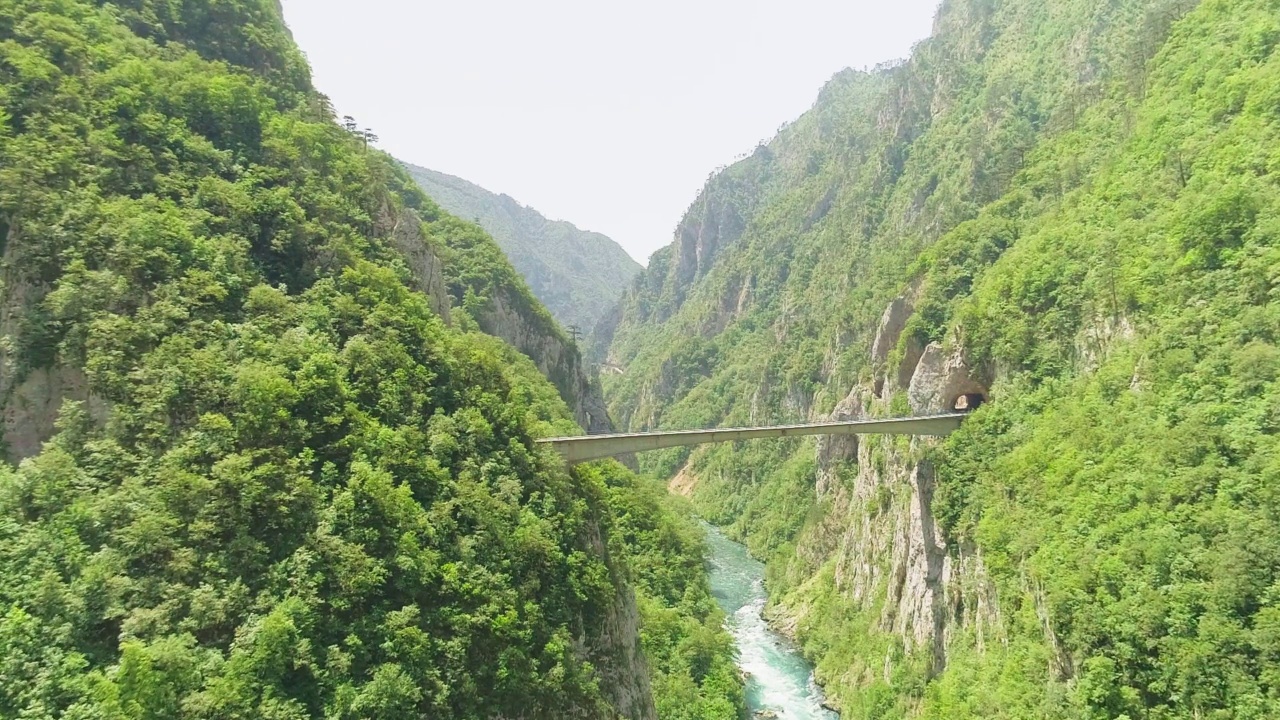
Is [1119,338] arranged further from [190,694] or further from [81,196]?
[81,196]

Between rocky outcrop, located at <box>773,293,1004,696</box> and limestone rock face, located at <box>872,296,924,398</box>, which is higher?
limestone rock face, located at <box>872,296,924,398</box>

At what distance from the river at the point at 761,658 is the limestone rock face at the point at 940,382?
18756 millimetres

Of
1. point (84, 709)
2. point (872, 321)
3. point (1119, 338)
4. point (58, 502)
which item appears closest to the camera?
point (84, 709)

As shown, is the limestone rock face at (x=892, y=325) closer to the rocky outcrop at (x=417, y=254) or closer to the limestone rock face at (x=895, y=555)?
the limestone rock face at (x=895, y=555)

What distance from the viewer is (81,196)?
24922 mm

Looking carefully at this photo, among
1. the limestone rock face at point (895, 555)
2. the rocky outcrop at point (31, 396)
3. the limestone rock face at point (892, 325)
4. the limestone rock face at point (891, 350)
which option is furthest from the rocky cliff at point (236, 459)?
the limestone rock face at point (892, 325)

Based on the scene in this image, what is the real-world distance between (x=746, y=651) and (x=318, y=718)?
37.5 meters

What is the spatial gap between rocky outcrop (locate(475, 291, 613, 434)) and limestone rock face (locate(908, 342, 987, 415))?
1574 inches

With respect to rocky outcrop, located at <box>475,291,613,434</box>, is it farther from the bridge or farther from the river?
the bridge

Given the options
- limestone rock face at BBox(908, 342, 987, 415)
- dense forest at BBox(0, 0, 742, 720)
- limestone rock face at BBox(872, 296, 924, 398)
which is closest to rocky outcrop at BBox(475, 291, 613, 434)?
limestone rock face at BBox(872, 296, 924, 398)

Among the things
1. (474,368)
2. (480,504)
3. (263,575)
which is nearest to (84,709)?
(263,575)

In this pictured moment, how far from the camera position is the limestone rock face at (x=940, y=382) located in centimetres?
4006

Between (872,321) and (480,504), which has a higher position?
(872,321)

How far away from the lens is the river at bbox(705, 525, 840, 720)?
133 ft
